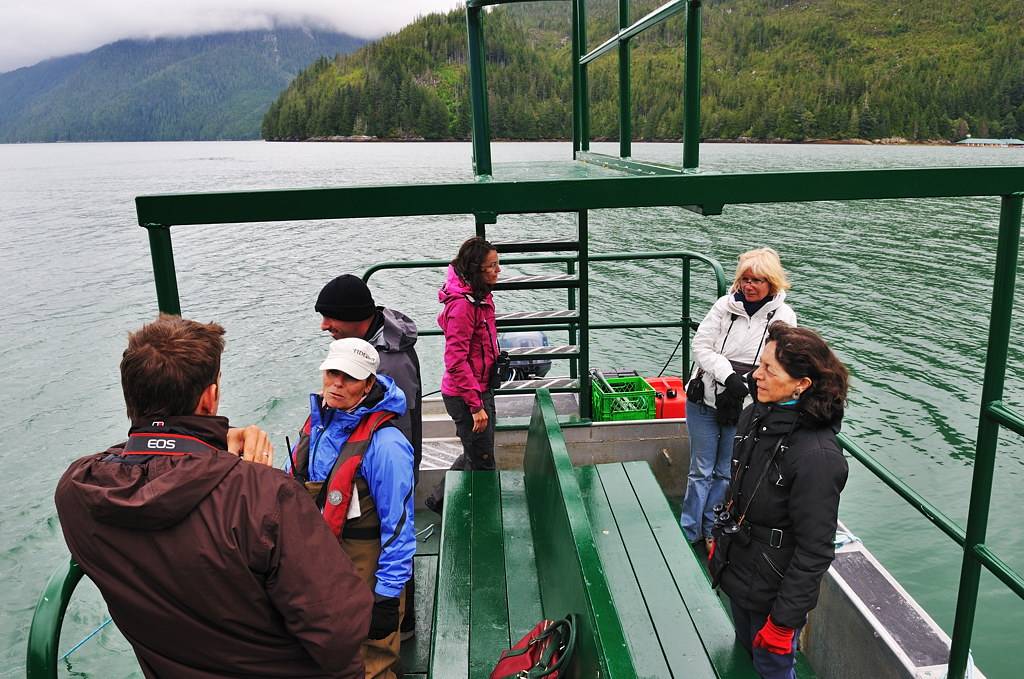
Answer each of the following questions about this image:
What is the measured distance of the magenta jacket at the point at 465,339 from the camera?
405 centimetres

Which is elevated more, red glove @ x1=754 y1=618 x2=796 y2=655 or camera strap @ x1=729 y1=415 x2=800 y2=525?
camera strap @ x1=729 y1=415 x2=800 y2=525

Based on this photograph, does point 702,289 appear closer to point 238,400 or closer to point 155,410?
point 238,400

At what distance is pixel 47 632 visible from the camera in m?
2.00

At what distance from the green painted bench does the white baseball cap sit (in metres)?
0.85

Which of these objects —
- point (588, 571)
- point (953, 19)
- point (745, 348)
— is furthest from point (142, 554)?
point (953, 19)

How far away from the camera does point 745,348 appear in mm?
3857

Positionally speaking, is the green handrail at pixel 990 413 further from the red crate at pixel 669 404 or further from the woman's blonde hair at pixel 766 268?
the red crate at pixel 669 404

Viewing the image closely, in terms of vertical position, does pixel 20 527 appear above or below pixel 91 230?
below

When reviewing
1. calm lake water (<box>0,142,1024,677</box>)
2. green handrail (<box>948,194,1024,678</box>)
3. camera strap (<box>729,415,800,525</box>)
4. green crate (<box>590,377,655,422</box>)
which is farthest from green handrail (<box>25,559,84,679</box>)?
calm lake water (<box>0,142,1024,677</box>)

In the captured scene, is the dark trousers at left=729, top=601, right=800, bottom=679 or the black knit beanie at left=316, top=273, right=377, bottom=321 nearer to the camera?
the dark trousers at left=729, top=601, right=800, bottom=679

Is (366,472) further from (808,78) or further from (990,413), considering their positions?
(808,78)

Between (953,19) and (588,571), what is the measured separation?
111420mm

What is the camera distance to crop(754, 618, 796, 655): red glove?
2.70m

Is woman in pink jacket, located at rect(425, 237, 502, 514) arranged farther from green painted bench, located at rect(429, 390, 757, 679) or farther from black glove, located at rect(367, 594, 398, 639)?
black glove, located at rect(367, 594, 398, 639)
